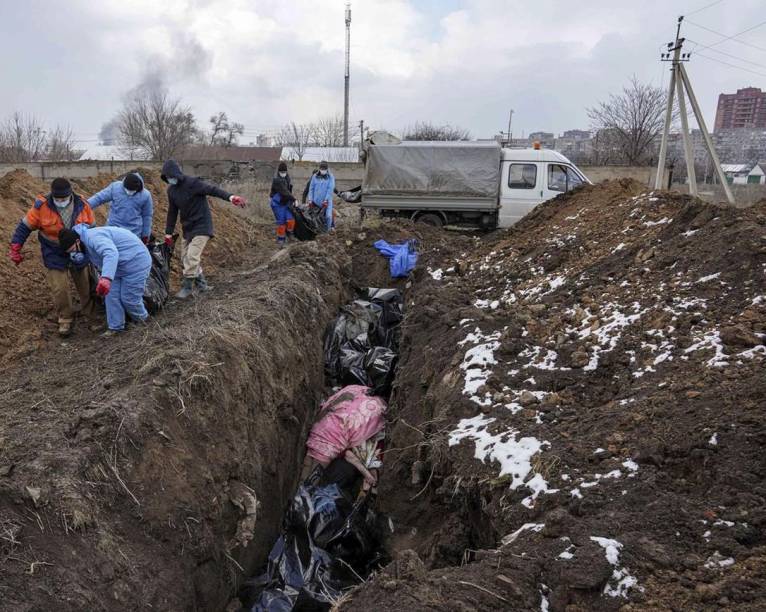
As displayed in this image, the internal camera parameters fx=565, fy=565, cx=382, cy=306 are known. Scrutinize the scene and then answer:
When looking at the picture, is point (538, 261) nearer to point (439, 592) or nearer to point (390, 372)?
point (390, 372)

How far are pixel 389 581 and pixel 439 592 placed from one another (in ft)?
0.74

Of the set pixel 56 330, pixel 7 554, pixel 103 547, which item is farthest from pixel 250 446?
pixel 56 330

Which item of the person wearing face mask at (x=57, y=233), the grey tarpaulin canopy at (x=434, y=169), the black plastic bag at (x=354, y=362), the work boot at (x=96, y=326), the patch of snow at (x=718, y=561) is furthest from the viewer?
the grey tarpaulin canopy at (x=434, y=169)

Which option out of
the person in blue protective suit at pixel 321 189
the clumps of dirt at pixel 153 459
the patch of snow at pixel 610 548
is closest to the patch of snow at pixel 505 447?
the patch of snow at pixel 610 548

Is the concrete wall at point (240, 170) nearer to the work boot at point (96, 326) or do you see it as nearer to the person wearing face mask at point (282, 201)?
the person wearing face mask at point (282, 201)

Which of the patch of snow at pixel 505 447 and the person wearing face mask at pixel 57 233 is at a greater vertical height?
the person wearing face mask at pixel 57 233

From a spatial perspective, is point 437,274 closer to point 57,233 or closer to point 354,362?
point 354,362

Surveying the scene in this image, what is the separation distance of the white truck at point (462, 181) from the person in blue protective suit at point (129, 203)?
23.9ft

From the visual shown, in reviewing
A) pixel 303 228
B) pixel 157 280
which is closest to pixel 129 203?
pixel 157 280

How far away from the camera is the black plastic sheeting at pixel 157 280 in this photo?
6.04 metres

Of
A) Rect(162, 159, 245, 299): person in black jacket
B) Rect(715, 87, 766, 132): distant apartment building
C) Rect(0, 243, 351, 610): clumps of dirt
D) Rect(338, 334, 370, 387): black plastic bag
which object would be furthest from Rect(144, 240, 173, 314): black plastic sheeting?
Rect(715, 87, 766, 132): distant apartment building

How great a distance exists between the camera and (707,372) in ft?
10.6

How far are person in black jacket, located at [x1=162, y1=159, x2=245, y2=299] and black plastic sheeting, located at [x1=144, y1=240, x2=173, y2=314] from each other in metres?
0.33

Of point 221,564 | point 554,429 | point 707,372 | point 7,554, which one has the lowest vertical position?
point 221,564
